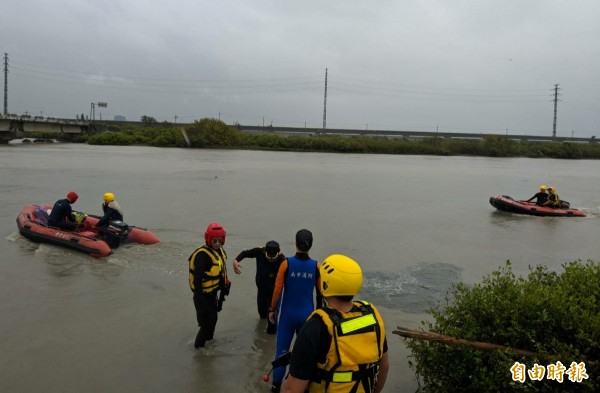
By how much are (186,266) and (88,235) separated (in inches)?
107

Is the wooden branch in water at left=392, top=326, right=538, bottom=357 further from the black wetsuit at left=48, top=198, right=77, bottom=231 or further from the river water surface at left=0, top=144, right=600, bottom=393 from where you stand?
the black wetsuit at left=48, top=198, right=77, bottom=231

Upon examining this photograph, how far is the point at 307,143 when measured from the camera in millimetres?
61500

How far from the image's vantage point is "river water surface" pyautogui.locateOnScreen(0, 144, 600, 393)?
5230mm

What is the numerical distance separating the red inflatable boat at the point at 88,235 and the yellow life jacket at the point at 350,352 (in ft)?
27.2

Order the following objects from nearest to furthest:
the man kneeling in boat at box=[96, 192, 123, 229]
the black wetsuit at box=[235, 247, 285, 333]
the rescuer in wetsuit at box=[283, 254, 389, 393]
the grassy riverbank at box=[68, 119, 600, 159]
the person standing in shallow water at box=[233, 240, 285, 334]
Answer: the rescuer in wetsuit at box=[283, 254, 389, 393], the person standing in shallow water at box=[233, 240, 285, 334], the black wetsuit at box=[235, 247, 285, 333], the man kneeling in boat at box=[96, 192, 123, 229], the grassy riverbank at box=[68, 119, 600, 159]

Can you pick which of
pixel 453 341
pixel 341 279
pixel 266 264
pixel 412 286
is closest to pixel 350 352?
pixel 341 279

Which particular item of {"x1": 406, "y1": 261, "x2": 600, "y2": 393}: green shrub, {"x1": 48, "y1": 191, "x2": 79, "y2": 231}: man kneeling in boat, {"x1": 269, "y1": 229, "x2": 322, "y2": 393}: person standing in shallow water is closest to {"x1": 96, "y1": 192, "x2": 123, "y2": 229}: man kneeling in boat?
{"x1": 48, "y1": 191, "x2": 79, "y2": 231}: man kneeling in boat

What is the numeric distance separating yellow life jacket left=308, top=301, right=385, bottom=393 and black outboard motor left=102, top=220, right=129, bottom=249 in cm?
866

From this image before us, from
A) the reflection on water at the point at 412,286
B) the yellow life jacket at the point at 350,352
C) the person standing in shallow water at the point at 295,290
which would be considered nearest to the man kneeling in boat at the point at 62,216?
the reflection on water at the point at 412,286

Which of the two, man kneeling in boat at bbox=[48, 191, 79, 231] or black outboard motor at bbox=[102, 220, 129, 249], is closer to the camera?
black outboard motor at bbox=[102, 220, 129, 249]

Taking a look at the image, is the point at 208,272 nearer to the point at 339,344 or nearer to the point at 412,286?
the point at 339,344

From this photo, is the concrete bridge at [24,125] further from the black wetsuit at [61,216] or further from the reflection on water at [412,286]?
the reflection on water at [412,286]

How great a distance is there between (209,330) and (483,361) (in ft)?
10.8

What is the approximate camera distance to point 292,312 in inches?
176
